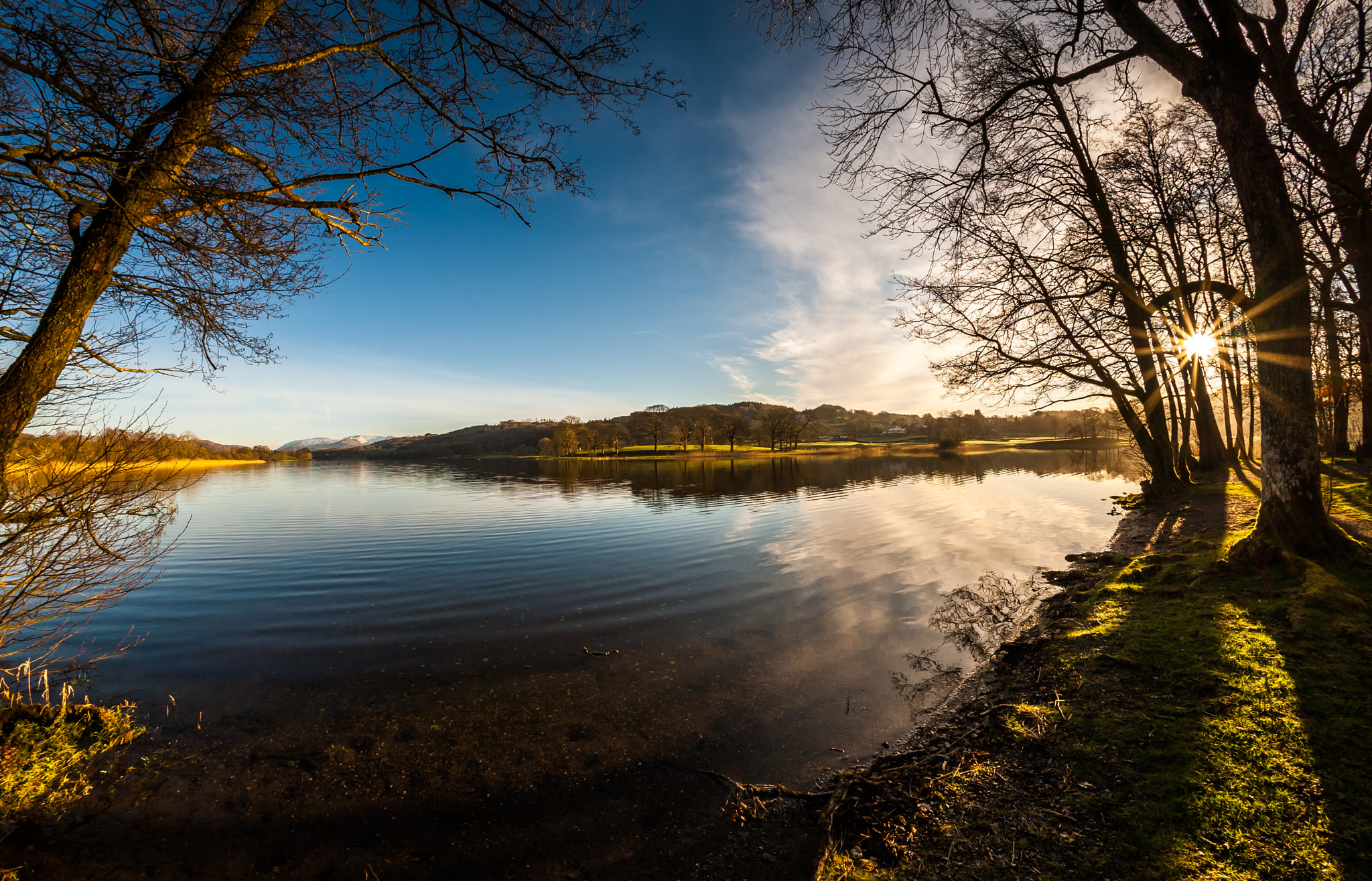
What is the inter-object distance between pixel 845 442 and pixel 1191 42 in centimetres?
11261

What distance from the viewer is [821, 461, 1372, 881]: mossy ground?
7.44 feet

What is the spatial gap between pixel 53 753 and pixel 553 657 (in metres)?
4.40

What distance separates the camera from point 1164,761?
113 inches

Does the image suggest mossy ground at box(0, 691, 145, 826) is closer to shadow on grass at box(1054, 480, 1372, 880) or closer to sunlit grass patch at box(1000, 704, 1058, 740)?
shadow on grass at box(1054, 480, 1372, 880)

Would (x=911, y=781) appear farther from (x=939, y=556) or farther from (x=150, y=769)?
(x=939, y=556)

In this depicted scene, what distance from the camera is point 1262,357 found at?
5.55 m

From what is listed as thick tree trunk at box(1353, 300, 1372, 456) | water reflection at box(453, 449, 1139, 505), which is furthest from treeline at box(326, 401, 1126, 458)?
thick tree trunk at box(1353, 300, 1372, 456)

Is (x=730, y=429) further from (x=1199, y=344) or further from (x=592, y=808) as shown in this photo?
(x=592, y=808)

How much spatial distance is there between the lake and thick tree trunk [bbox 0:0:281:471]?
3.36 m

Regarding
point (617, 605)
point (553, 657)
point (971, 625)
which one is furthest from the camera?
point (617, 605)

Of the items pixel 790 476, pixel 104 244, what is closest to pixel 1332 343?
pixel 104 244

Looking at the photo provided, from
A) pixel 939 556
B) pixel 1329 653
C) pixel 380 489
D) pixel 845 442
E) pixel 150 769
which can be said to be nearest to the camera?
pixel 1329 653

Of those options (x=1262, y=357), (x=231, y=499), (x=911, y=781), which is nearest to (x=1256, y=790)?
(x=911, y=781)

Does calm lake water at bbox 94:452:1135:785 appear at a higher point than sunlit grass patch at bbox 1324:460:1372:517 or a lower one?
lower
